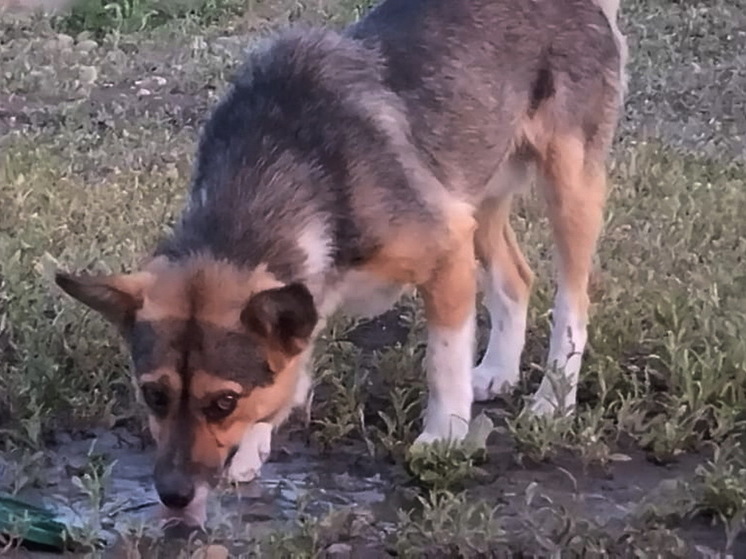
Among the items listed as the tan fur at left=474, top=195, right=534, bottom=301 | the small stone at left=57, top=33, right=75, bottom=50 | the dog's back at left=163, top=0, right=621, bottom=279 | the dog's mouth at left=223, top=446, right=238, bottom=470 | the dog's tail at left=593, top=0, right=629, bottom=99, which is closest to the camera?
the dog's mouth at left=223, top=446, right=238, bottom=470

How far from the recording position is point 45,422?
5074 millimetres

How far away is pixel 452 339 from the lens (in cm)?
509

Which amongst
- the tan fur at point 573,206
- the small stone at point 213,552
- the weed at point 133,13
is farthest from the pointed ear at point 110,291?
the weed at point 133,13

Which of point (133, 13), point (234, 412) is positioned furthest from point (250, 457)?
point (133, 13)

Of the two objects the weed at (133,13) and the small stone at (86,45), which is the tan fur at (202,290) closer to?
the small stone at (86,45)

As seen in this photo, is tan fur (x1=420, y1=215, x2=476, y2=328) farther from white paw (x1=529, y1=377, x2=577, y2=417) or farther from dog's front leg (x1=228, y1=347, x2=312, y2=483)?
dog's front leg (x1=228, y1=347, x2=312, y2=483)

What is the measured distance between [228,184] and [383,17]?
1285mm

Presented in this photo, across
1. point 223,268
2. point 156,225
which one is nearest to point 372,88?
point 223,268

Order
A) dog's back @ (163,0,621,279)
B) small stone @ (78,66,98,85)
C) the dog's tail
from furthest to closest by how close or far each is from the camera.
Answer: small stone @ (78,66,98,85) → the dog's tail → dog's back @ (163,0,621,279)

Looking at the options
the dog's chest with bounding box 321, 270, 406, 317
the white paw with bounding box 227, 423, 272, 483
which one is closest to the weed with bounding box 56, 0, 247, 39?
the dog's chest with bounding box 321, 270, 406, 317

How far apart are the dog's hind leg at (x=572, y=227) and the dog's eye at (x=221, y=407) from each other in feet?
5.67

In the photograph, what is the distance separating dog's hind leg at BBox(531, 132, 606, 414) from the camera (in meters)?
5.56

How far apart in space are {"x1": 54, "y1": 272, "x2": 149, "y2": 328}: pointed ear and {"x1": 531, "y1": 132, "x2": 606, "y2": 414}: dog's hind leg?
191 cm

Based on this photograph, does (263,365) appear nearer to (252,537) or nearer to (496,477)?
(252,537)
